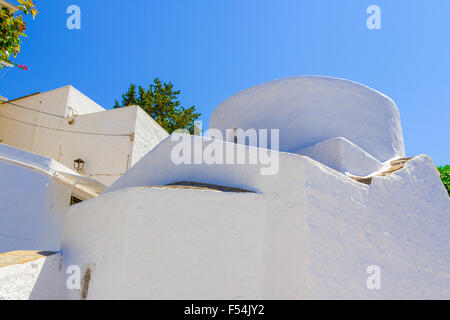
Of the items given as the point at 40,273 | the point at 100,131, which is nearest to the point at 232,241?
the point at 40,273

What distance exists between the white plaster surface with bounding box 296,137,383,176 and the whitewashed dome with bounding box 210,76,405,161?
3.56 ft

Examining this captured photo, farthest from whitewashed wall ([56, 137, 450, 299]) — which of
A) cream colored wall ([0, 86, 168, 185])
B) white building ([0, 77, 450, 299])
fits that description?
cream colored wall ([0, 86, 168, 185])

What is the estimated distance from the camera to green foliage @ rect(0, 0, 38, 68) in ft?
26.7

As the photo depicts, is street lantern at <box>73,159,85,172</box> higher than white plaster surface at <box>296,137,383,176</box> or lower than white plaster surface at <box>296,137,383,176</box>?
higher

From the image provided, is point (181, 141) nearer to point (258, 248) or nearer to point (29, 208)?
point (258, 248)

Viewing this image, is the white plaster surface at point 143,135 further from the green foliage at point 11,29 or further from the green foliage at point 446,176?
the green foliage at point 446,176

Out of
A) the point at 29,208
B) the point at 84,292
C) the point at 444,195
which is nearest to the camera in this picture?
the point at 84,292

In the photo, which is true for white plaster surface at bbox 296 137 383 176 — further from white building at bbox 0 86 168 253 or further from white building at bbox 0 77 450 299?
white building at bbox 0 86 168 253

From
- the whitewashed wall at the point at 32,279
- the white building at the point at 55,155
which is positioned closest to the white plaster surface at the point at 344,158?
the whitewashed wall at the point at 32,279

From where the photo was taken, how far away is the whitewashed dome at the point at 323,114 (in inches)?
379

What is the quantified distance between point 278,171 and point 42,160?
21.9 feet

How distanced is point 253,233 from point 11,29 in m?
6.56

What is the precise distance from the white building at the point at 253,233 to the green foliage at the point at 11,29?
372cm
